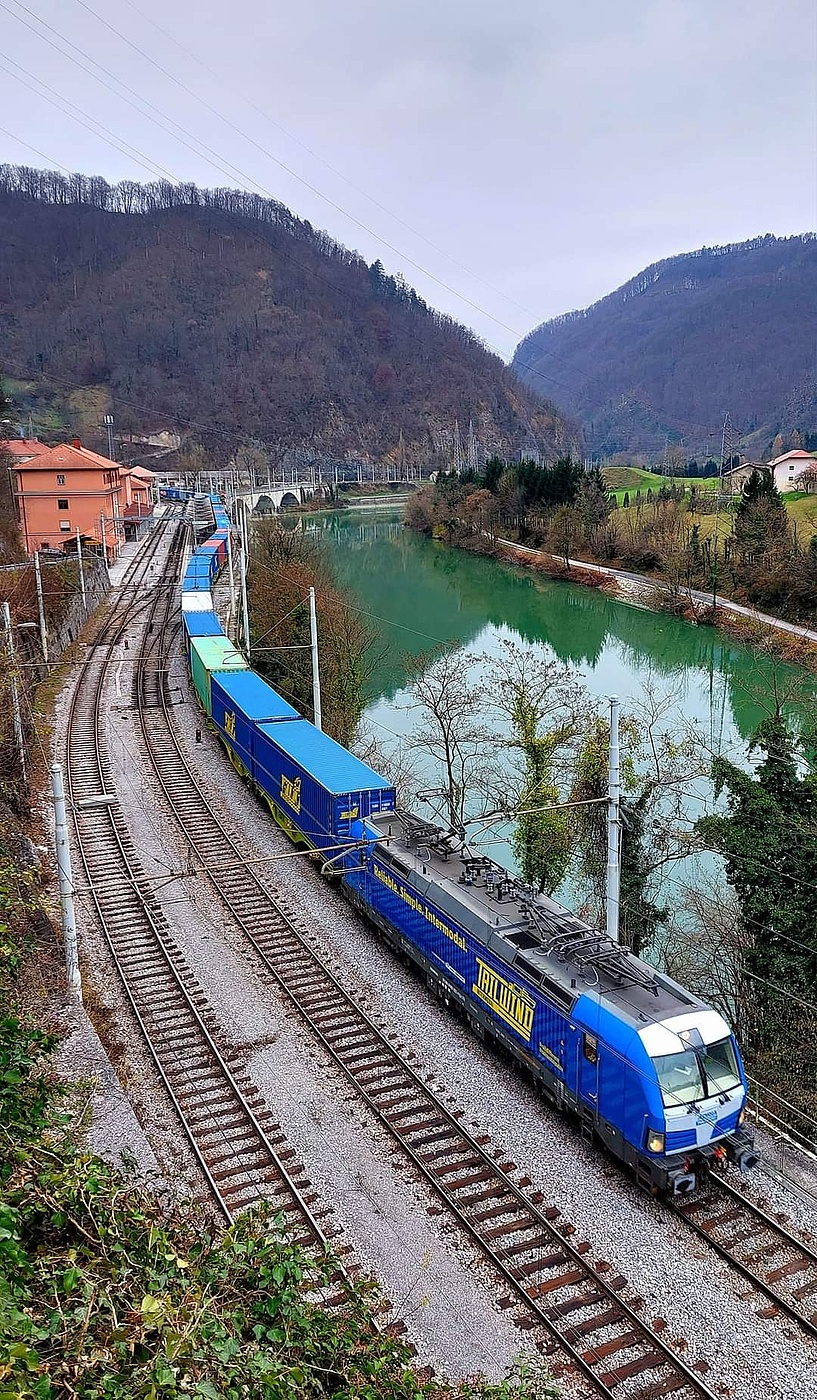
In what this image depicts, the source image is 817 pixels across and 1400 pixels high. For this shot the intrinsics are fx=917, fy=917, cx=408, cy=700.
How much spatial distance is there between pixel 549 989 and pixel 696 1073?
83.0 inches

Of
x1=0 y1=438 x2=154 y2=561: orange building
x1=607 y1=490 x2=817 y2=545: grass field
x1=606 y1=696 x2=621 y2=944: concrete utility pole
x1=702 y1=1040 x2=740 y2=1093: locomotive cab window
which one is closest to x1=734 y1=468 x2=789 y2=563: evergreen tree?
x1=607 y1=490 x2=817 y2=545: grass field

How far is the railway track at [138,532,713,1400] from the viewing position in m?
9.23

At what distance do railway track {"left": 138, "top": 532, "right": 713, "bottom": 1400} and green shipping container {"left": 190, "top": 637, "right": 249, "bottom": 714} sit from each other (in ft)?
39.9

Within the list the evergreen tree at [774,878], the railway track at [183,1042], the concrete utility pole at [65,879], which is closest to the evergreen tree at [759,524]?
the evergreen tree at [774,878]

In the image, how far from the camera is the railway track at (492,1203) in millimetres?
9227

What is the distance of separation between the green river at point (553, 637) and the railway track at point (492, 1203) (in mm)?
7591

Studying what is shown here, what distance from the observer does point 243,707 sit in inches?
990

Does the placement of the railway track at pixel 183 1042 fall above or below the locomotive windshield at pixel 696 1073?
below

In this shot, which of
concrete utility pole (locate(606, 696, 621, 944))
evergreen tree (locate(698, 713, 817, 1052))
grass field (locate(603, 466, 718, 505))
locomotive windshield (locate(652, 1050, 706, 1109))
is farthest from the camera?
grass field (locate(603, 466, 718, 505))

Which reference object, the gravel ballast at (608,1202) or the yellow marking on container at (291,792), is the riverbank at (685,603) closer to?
the yellow marking on container at (291,792)

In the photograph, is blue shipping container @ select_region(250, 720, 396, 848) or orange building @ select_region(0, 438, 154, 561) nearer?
blue shipping container @ select_region(250, 720, 396, 848)

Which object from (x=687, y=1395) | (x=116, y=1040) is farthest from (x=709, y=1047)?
(x=116, y=1040)

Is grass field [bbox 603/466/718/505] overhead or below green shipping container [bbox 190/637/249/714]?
overhead

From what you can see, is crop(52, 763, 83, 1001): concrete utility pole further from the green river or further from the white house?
the white house
